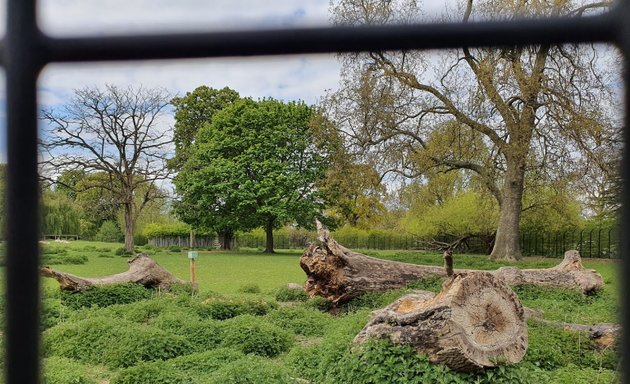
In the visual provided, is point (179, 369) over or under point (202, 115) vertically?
under

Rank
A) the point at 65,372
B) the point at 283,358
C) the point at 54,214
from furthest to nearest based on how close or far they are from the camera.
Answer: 1. the point at 283,358
2. the point at 65,372
3. the point at 54,214

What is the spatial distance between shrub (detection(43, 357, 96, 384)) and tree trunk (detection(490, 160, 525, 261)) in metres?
10.9

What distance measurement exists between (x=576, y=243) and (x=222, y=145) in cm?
1194

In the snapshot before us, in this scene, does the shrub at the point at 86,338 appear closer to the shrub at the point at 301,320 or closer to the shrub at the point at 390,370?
the shrub at the point at 301,320

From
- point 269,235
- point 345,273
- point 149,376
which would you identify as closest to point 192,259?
point 345,273

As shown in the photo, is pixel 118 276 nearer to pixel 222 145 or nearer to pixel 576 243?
pixel 222 145

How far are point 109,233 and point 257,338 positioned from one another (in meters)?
16.6

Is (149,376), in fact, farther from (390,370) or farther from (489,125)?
(489,125)

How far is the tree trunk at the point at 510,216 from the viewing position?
13033mm

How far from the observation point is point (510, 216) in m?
13.3

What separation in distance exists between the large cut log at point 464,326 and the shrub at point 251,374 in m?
0.53

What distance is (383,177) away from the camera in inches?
538

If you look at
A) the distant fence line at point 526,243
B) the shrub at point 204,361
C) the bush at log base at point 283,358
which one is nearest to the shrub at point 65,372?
the bush at log base at point 283,358

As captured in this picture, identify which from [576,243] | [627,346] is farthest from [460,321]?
[576,243]
